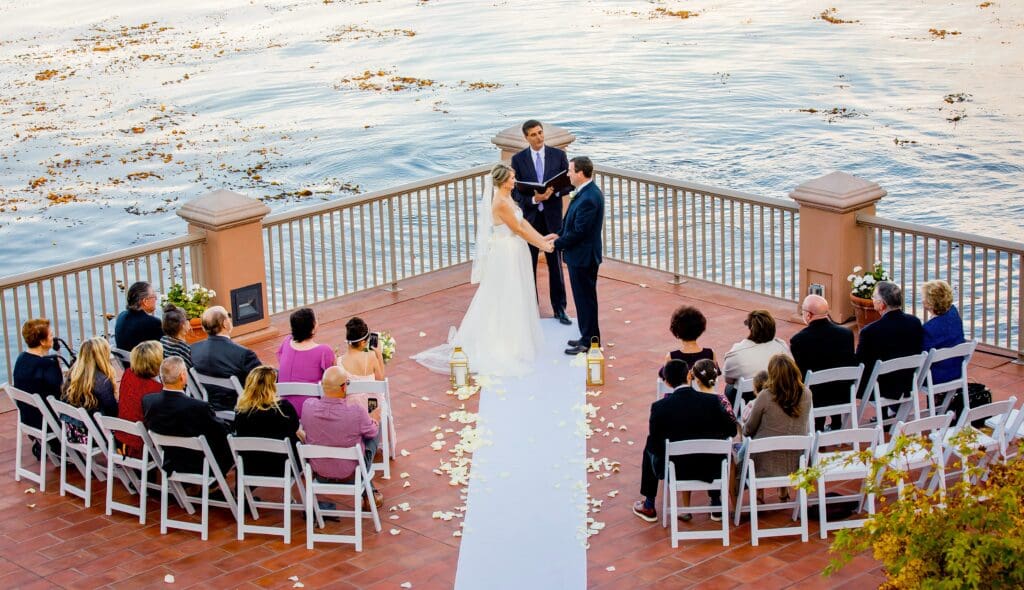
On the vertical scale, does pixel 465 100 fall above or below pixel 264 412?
below

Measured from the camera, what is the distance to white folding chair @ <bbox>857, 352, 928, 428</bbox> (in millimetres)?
9832

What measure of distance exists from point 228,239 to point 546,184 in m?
3.00

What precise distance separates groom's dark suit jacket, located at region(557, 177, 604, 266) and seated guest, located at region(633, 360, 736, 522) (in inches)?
128

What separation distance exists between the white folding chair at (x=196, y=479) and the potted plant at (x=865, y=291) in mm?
5950

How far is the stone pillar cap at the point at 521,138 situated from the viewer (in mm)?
14250

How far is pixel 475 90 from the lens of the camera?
41375 mm

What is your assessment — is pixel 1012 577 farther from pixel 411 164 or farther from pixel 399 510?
pixel 411 164

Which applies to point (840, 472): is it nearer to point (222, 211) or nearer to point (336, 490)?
point (336, 490)

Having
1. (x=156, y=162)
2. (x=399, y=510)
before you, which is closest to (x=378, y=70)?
(x=156, y=162)

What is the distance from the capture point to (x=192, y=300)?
12133mm

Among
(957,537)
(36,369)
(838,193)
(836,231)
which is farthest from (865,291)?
(957,537)

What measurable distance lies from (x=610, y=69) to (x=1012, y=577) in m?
Result: 39.3

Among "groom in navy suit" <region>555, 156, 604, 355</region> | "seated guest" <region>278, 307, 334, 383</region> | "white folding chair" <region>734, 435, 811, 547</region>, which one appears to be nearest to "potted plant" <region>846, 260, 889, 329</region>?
"groom in navy suit" <region>555, 156, 604, 355</region>

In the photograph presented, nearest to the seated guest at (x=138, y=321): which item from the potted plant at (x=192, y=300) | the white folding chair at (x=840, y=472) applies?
the potted plant at (x=192, y=300)
